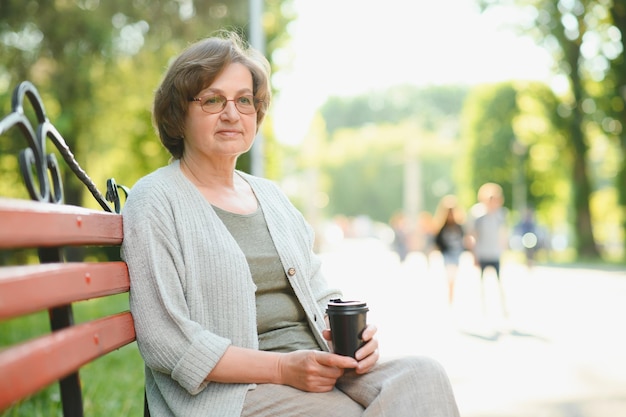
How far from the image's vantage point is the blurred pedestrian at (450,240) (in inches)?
527

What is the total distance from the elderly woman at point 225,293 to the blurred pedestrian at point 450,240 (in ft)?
34.2

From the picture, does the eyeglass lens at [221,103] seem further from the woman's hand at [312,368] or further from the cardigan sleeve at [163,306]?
the woman's hand at [312,368]

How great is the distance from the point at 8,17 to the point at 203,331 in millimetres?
→ 15710

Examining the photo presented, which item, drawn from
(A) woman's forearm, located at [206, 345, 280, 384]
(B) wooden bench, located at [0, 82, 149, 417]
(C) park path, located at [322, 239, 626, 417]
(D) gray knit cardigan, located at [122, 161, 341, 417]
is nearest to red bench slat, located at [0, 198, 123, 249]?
(B) wooden bench, located at [0, 82, 149, 417]

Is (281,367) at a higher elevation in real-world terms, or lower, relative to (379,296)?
higher

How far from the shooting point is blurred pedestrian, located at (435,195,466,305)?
13398 millimetres

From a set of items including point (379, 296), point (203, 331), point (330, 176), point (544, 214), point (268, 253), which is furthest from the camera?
point (330, 176)

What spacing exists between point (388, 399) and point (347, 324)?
0.25 m

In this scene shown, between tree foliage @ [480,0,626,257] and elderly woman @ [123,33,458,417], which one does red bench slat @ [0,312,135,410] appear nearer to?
elderly woman @ [123,33,458,417]

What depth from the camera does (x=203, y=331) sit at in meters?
2.55

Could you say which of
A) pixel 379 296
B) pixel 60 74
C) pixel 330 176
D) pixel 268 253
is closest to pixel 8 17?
pixel 60 74

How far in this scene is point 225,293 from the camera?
2.68m

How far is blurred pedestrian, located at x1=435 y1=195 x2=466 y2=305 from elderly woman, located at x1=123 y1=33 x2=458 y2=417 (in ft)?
34.2

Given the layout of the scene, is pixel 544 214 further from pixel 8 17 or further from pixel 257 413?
pixel 257 413
